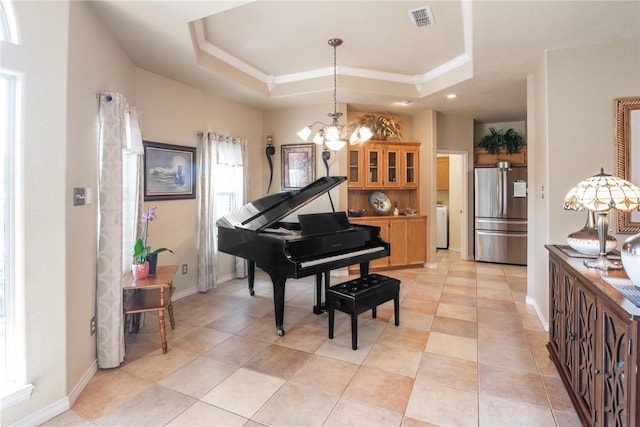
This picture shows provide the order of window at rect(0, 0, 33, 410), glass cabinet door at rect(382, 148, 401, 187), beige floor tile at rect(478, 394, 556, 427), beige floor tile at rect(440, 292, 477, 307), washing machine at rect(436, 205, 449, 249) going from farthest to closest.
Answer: washing machine at rect(436, 205, 449, 249) < glass cabinet door at rect(382, 148, 401, 187) < beige floor tile at rect(440, 292, 477, 307) < beige floor tile at rect(478, 394, 556, 427) < window at rect(0, 0, 33, 410)

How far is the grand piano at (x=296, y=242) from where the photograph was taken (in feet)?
9.82

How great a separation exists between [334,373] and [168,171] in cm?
297

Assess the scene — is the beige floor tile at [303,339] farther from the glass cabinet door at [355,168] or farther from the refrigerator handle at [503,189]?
the refrigerator handle at [503,189]

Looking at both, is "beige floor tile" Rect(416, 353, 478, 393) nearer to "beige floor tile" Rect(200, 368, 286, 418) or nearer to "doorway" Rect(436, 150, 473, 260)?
"beige floor tile" Rect(200, 368, 286, 418)

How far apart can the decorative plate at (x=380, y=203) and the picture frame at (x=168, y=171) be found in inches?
113

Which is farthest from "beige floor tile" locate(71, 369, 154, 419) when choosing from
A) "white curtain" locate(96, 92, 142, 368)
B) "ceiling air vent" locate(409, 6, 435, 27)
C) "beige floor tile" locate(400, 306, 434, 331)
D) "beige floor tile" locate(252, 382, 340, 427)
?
"ceiling air vent" locate(409, 6, 435, 27)

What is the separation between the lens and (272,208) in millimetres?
3488

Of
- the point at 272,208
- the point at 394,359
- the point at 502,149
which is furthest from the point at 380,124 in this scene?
the point at 394,359

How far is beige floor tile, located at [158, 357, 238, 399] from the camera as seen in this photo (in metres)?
2.24

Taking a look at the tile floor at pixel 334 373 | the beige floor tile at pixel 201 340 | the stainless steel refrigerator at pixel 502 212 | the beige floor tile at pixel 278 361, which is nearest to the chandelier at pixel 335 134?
the tile floor at pixel 334 373

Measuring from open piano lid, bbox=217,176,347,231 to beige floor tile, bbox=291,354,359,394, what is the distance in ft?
4.36

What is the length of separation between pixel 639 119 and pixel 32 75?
4.42 meters

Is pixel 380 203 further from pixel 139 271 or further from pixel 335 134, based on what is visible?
pixel 139 271

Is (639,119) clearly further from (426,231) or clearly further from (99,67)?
(99,67)
